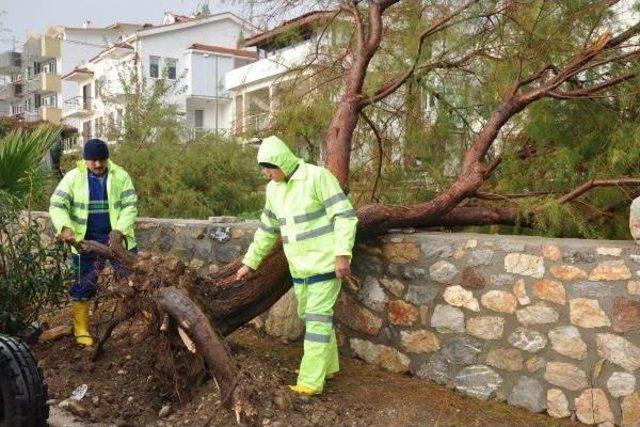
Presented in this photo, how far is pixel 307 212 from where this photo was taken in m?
4.74

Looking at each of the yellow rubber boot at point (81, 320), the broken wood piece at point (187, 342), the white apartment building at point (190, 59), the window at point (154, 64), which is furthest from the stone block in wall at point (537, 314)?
the window at point (154, 64)

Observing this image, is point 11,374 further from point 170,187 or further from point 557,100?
point 170,187

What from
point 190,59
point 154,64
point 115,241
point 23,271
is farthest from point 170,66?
point 154,64

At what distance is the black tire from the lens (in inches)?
152

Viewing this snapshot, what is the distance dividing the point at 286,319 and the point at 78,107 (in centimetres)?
4811

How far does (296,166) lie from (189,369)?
1.53 metres

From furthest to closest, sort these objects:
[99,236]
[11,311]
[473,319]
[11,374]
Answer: [99,236] → [11,311] → [473,319] → [11,374]

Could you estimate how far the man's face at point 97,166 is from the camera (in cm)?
606

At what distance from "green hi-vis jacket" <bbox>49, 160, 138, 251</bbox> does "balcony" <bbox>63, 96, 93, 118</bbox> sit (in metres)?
40.4

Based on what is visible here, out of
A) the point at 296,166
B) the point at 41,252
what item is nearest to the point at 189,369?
the point at 296,166

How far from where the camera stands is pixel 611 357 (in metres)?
4.09

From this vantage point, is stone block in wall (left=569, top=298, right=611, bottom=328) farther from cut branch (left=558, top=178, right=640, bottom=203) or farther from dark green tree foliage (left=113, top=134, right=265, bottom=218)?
dark green tree foliage (left=113, top=134, right=265, bottom=218)

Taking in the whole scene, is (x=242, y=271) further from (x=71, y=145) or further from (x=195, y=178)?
(x=71, y=145)

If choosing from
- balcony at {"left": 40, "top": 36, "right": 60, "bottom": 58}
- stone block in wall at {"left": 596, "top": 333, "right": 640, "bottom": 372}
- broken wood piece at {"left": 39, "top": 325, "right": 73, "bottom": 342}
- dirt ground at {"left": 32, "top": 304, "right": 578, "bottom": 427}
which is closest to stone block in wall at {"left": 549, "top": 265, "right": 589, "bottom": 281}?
stone block in wall at {"left": 596, "top": 333, "right": 640, "bottom": 372}
